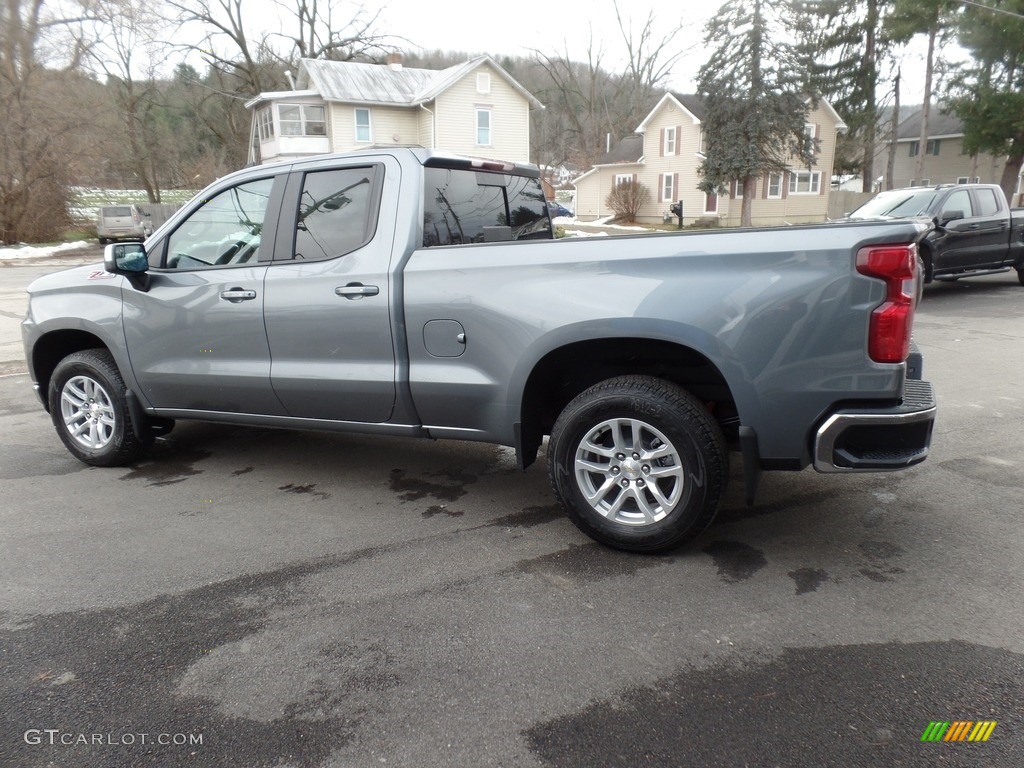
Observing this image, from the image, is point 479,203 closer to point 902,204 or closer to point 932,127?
point 902,204

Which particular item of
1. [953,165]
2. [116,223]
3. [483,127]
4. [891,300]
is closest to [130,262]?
[891,300]

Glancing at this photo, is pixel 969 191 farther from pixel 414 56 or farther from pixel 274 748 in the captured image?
pixel 414 56

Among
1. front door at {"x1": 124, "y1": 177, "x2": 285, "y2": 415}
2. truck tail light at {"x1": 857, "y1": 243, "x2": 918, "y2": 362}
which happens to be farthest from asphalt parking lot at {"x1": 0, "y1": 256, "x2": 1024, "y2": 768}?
truck tail light at {"x1": 857, "y1": 243, "x2": 918, "y2": 362}

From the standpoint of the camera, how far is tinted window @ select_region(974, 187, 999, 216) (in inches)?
492

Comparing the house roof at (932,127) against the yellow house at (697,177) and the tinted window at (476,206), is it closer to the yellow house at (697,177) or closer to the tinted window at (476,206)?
the yellow house at (697,177)

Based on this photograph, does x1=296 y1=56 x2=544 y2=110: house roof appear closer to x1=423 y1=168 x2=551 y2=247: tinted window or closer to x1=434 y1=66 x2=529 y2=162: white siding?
x1=434 y1=66 x2=529 y2=162: white siding

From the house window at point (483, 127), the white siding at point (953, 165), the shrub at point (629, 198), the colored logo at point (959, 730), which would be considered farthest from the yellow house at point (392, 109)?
the colored logo at point (959, 730)

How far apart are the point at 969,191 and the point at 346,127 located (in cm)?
3154

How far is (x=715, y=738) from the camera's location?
236 cm

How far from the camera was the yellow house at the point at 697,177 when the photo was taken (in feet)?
127

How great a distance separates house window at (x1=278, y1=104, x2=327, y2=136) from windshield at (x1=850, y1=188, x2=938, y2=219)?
3159 centimetres

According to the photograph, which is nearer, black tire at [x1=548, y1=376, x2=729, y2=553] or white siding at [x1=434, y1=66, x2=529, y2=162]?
black tire at [x1=548, y1=376, x2=729, y2=553]

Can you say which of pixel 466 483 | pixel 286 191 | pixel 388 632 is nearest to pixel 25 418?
pixel 286 191

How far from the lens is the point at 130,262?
14.8ft
